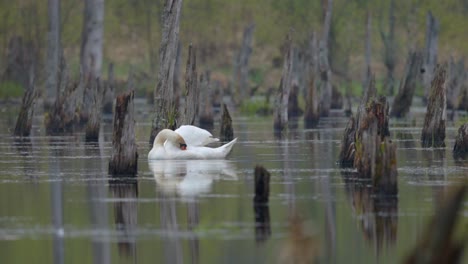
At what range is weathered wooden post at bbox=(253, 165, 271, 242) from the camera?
14.6m

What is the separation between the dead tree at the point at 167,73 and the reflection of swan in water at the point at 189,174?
3757 mm

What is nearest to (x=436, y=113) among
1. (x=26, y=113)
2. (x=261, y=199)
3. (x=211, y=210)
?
(x=26, y=113)

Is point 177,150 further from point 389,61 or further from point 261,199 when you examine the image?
point 389,61

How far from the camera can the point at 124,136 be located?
19469 mm

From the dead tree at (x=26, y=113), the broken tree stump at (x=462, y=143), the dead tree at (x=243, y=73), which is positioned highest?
the dead tree at (x=243, y=73)

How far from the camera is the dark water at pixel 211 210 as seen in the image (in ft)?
42.4

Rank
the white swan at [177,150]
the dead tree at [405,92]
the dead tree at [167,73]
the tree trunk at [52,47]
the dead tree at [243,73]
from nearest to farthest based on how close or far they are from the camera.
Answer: the white swan at [177,150] → the dead tree at [167,73] → the dead tree at [405,92] → the tree trunk at [52,47] → the dead tree at [243,73]

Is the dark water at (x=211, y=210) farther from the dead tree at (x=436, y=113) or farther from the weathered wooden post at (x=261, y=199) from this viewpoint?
the dead tree at (x=436, y=113)

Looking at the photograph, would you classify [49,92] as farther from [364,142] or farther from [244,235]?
[244,235]

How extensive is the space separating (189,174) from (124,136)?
1.26 meters

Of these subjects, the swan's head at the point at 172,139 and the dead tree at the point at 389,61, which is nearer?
the swan's head at the point at 172,139

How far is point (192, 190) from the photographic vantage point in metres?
17.9

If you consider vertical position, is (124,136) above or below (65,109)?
below

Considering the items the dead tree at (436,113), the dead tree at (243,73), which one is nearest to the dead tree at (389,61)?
the dead tree at (243,73)
